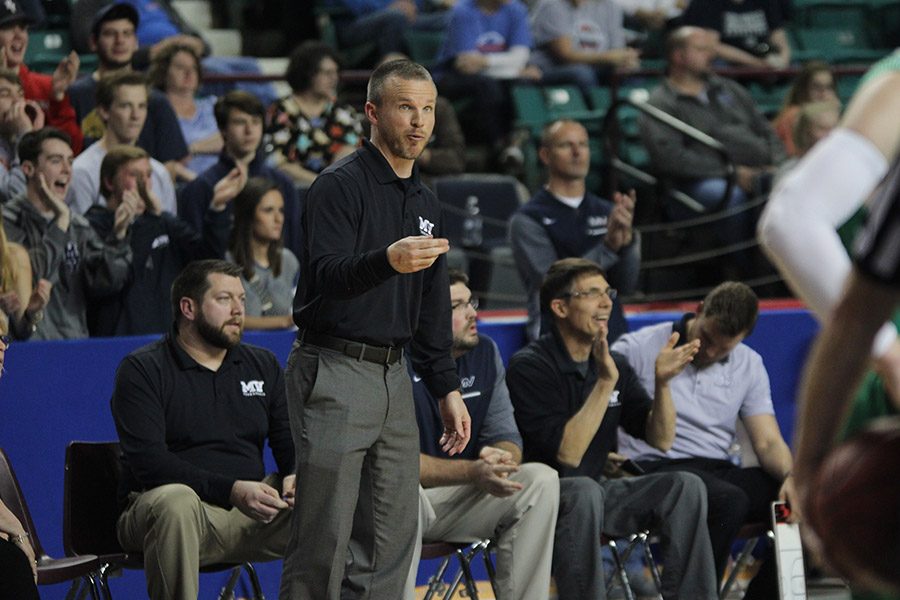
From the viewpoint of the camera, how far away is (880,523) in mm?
1927

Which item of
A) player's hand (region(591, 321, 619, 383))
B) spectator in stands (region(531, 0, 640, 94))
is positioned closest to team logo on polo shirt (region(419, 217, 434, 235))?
player's hand (region(591, 321, 619, 383))

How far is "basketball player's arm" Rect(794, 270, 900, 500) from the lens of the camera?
6.43ft

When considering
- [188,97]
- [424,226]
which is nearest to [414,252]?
[424,226]

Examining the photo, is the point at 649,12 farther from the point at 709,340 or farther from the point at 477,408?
the point at 477,408

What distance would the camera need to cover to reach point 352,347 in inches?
194

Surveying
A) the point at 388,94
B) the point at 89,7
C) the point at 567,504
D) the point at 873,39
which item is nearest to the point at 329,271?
the point at 388,94

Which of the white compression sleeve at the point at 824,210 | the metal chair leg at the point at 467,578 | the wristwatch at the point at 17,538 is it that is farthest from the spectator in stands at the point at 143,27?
the white compression sleeve at the point at 824,210

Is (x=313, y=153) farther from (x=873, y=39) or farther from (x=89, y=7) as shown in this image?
(x=873, y=39)

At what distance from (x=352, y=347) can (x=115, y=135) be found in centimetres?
340

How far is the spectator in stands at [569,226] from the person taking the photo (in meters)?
7.45

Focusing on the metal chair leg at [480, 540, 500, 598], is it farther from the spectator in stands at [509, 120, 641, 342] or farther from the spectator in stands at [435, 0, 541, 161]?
the spectator in stands at [435, 0, 541, 161]

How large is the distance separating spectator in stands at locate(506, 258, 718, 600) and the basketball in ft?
13.4

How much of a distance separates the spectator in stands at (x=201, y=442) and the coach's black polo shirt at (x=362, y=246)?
3.29ft

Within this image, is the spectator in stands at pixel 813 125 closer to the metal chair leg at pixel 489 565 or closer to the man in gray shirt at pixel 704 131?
the man in gray shirt at pixel 704 131
